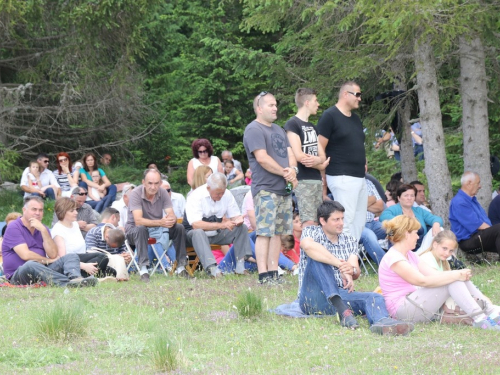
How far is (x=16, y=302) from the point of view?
318 inches

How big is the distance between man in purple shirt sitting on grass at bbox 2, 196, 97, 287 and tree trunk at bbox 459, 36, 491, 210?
5.40 m

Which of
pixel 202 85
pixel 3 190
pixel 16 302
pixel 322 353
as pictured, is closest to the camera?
pixel 322 353

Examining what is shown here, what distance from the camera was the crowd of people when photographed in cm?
679

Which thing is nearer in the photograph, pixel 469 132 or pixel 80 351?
pixel 80 351

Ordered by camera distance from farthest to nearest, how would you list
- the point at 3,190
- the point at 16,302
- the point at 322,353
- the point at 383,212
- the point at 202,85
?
the point at 202,85, the point at 3,190, the point at 383,212, the point at 16,302, the point at 322,353

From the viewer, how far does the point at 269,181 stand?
899 cm

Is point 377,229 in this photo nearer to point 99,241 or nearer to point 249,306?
point 99,241

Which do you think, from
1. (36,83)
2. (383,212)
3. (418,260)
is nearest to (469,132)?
(383,212)

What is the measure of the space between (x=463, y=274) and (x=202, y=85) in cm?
1451

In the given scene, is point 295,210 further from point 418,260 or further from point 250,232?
point 418,260

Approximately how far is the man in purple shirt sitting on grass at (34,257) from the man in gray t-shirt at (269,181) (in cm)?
195

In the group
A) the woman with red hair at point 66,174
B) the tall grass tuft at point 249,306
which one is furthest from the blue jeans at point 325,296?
the woman with red hair at point 66,174

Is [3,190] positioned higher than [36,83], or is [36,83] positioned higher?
[36,83]

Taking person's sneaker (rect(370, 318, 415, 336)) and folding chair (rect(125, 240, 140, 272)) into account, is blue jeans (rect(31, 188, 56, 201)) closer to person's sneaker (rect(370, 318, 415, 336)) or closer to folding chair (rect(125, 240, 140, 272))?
folding chair (rect(125, 240, 140, 272))
